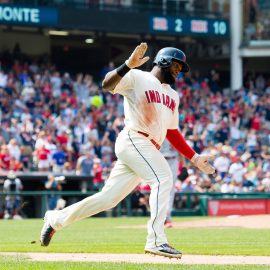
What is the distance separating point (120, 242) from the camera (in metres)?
12.7

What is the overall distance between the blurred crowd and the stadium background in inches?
1.5

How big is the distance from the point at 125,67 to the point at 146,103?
599 millimetres

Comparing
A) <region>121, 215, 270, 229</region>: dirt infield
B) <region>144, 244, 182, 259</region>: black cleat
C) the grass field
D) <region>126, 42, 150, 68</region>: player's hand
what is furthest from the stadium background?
<region>126, 42, 150, 68</region>: player's hand

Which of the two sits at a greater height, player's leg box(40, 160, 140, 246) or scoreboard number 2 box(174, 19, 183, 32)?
scoreboard number 2 box(174, 19, 183, 32)

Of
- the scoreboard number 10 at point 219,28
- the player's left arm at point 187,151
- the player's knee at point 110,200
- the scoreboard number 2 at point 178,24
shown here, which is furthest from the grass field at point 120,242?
the scoreboard number 10 at point 219,28

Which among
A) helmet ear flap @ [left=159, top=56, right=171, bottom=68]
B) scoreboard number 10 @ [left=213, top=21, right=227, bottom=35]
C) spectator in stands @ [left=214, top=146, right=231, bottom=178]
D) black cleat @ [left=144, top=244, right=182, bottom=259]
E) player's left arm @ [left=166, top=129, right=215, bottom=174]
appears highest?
scoreboard number 10 @ [left=213, top=21, right=227, bottom=35]

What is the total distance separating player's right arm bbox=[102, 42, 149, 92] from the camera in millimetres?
8609

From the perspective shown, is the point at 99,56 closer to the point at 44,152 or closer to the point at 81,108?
the point at 81,108

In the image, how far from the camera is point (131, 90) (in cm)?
920

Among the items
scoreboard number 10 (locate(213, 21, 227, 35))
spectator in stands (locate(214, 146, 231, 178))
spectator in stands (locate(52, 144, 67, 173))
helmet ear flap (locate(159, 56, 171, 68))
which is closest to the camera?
helmet ear flap (locate(159, 56, 171, 68))

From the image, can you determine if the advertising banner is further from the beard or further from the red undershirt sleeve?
the beard

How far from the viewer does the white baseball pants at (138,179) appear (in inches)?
357

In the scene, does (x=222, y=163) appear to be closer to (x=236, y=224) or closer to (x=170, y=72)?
(x=236, y=224)

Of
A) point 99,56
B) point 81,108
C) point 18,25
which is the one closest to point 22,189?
point 81,108
